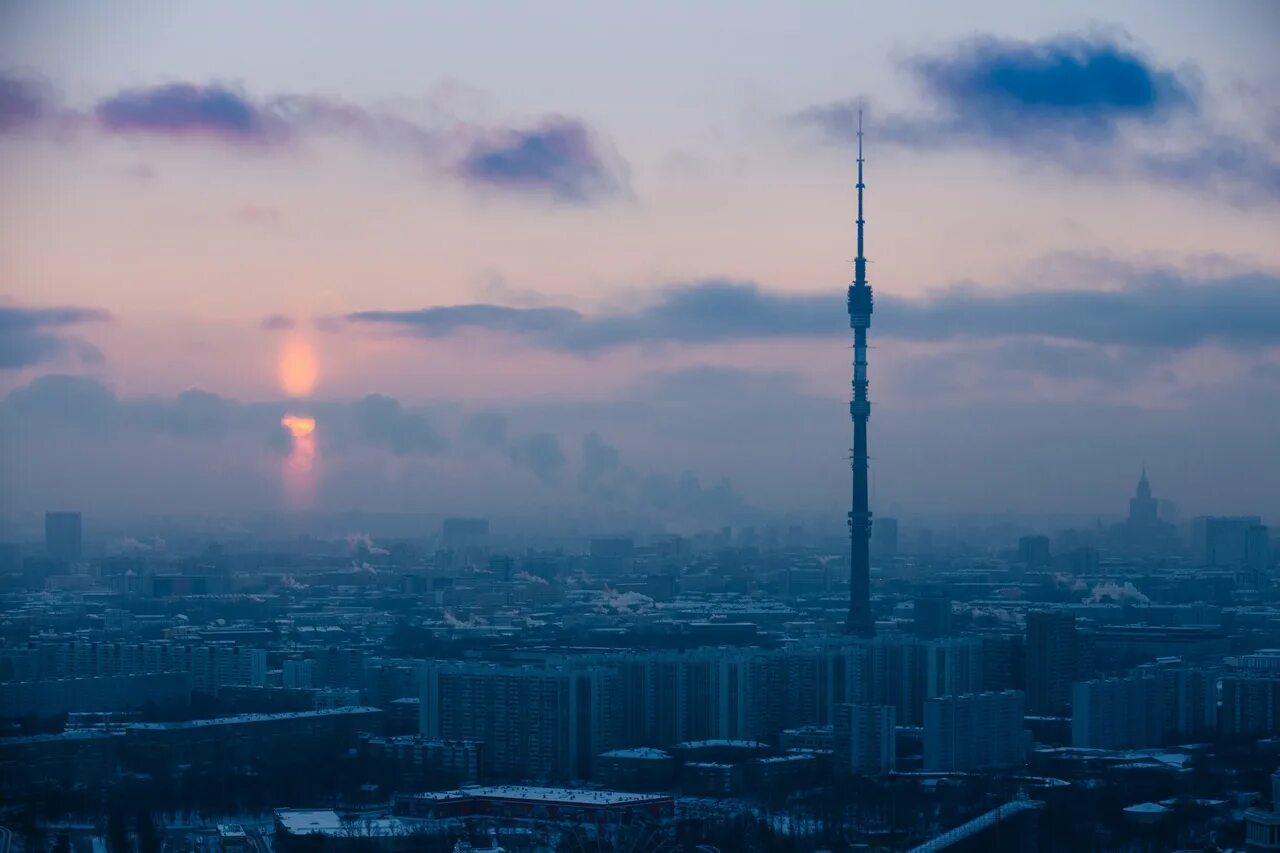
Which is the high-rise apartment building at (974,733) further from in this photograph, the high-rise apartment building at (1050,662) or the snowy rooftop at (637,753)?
the high-rise apartment building at (1050,662)

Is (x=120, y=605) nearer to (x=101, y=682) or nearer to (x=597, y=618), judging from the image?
(x=597, y=618)

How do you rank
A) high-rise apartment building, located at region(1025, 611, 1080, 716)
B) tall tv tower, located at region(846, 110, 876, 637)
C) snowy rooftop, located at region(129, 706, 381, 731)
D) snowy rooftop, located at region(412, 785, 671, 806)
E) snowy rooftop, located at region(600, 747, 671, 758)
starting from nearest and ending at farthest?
snowy rooftop, located at region(412, 785, 671, 806), snowy rooftop, located at region(600, 747, 671, 758), snowy rooftop, located at region(129, 706, 381, 731), high-rise apartment building, located at region(1025, 611, 1080, 716), tall tv tower, located at region(846, 110, 876, 637)

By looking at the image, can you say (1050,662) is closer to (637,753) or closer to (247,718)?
(637,753)

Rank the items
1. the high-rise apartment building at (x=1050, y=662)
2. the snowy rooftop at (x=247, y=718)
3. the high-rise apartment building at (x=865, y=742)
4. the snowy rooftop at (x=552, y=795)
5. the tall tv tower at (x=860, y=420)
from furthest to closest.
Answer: the tall tv tower at (x=860, y=420), the high-rise apartment building at (x=1050, y=662), the snowy rooftop at (x=247, y=718), the high-rise apartment building at (x=865, y=742), the snowy rooftop at (x=552, y=795)

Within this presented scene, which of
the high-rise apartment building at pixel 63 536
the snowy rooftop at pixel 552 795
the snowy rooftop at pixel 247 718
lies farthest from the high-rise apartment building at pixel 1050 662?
the high-rise apartment building at pixel 63 536

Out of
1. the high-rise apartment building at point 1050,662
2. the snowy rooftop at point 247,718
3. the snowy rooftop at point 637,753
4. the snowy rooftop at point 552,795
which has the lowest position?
the snowy rooftop at point 552,795

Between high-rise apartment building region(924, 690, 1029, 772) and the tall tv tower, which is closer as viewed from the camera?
high-rise apartment building region(924, 690, 1029, 772)

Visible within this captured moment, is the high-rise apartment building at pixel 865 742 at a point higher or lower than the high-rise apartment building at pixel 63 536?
lower

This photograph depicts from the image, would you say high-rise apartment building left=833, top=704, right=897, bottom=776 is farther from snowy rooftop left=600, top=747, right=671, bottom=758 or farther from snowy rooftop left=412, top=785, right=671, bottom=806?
snowy rooftop left=412, top=785, right=671, bottom=806

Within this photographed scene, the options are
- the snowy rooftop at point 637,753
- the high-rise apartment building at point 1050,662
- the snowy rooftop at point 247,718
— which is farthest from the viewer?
the high-rise apartment building at point 1050,662

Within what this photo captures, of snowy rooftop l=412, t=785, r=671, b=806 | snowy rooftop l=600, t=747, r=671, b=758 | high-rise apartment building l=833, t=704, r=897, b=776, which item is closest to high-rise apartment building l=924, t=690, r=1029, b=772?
high-rise apartment building l=833, t=704, r=897, b=776

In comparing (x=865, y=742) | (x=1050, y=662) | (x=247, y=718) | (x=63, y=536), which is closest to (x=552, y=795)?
(x=865, y=742)
